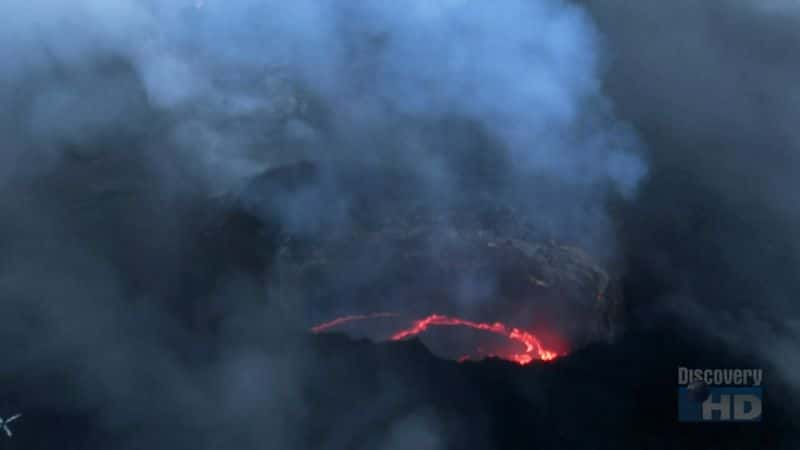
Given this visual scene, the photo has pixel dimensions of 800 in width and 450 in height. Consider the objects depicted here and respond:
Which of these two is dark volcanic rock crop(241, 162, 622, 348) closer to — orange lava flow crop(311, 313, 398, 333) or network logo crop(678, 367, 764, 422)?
orange lava flow crop(311, 313, 398, 333)

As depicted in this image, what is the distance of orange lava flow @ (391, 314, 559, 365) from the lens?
1675cm

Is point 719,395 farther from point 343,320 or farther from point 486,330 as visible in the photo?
point 343,320

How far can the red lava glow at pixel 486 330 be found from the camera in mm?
16766

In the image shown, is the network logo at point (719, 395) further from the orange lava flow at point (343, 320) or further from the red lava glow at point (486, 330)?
the orange lava flow at point (343, 320)

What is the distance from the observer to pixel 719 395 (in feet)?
53.7

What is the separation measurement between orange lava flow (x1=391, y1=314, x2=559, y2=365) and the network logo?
2.28 metres

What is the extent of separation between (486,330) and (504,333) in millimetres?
327

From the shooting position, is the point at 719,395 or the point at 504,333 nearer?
the point at 719,395

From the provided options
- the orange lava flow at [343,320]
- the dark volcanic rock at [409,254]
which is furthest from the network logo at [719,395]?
the orange lava flow at [343,320]

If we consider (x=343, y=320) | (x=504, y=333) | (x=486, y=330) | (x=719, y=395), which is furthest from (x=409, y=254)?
(x=719, y=395)

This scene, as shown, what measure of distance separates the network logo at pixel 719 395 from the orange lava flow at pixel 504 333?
7.48 feet

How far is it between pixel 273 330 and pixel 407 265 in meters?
2.72

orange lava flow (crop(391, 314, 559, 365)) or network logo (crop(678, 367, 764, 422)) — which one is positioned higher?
orange lava flow (crop(391, 314, 559, 365))

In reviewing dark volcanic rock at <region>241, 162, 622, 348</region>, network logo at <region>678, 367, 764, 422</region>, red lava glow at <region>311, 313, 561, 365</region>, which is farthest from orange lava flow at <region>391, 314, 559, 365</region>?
network logo at <region>678, 367, 764, 422</region>
